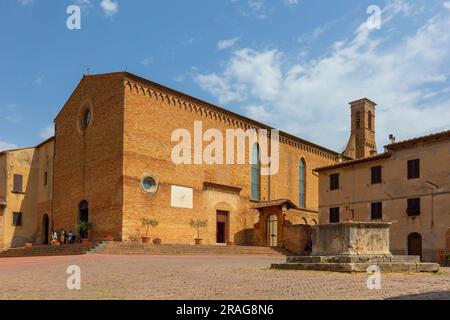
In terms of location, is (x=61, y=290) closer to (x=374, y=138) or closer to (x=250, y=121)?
(x=250, y=121)

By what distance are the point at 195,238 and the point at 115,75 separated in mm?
12117

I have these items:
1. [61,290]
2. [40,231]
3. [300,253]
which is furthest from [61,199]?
[61,290]

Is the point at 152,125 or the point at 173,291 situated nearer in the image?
the point at 173,291

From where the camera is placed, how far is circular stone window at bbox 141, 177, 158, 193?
97.2 ft

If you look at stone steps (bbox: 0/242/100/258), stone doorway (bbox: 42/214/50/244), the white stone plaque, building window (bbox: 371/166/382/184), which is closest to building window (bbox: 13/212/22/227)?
stone doorway (bbox: 42/214/50/244)

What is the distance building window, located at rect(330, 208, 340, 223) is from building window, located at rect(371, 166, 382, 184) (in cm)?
339

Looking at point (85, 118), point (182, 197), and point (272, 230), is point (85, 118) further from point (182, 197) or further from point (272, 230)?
point (272, 230)

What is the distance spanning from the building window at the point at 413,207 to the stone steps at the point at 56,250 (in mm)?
17655

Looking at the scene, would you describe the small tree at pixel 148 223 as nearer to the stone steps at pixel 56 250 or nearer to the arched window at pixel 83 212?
the stone steps at pixel 56 250

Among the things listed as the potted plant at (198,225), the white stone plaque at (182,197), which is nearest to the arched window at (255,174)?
the potted plant at (198,225)

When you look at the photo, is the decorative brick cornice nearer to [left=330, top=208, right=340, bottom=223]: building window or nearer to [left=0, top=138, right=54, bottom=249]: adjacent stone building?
[left=330, top=208, right=340, bottom=223]: building window

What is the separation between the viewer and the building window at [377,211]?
28766 mm

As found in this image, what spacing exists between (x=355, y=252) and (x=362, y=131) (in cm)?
3917
